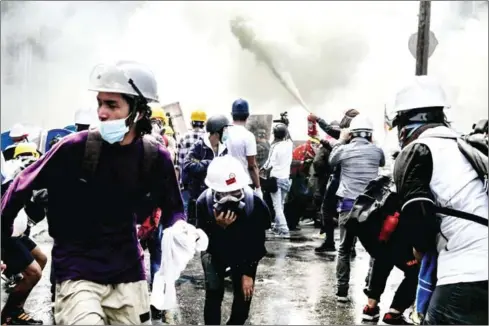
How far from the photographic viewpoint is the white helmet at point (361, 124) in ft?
21.1

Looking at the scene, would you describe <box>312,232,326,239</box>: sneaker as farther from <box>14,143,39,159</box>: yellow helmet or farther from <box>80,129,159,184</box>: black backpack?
<box>80,129,159,184</box>: black backpack

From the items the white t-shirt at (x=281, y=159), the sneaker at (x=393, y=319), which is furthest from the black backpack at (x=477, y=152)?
the white t-shirt at (x=281, y=159)

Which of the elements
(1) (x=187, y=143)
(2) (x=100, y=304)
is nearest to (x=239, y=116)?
(1) (x=187, y=143)

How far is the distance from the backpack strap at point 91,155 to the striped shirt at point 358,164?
12.8 ft

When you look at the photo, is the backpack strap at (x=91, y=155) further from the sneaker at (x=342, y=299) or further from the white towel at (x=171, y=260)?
the sneaker at (x=342, y=299)

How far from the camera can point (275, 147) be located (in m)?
10.3

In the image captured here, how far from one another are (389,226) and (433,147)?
2.56 ft

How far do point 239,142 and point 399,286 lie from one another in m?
2.48

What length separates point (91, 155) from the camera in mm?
2975

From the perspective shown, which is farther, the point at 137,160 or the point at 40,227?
the point at 40,227

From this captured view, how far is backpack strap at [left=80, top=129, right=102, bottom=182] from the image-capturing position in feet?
9.69

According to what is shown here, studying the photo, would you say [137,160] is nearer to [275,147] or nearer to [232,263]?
[232,263]

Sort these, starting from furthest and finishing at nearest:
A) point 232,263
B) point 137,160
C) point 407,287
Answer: point 407,287, point 232,263, point 137,160

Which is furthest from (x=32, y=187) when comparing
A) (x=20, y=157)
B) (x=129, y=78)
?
(x=20, y=157)
